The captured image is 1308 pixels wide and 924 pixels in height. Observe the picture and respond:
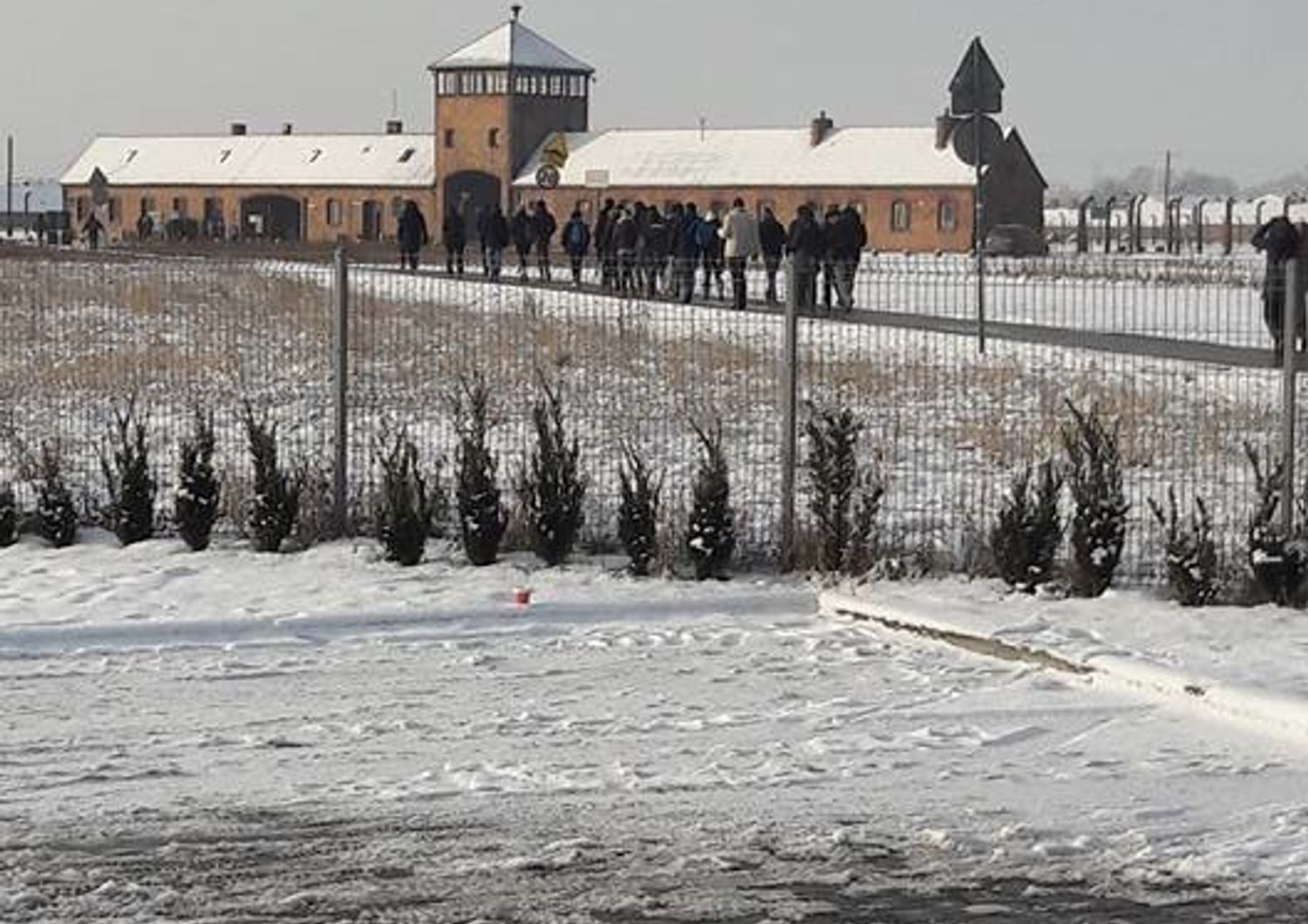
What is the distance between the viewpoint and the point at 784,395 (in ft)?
51.1

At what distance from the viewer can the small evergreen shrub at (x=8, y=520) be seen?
16266 mm

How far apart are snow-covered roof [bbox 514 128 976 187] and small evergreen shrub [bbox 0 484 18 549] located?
79.6 m

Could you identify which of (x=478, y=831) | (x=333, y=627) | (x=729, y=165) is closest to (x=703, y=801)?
(x=478, y=831)

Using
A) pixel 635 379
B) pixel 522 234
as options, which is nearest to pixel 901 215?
pixel 522 234

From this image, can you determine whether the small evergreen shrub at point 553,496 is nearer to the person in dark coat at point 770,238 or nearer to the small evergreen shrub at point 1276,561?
the small evergreen shrub at point 1276,561

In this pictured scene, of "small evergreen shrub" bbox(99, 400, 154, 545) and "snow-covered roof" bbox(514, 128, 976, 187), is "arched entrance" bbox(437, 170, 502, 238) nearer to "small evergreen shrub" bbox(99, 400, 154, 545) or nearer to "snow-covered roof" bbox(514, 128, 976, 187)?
"snow-covered roof" bbox(514, 128, 976, 187)

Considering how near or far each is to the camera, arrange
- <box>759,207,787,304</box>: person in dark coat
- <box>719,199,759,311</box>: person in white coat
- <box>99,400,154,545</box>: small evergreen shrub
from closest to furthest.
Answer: <box>99,400,154,545</box>: small evergreen shrub
<box>719,199,759,311</box>: person in white coat
<box>759,207,787,304</box>: person in dark coat

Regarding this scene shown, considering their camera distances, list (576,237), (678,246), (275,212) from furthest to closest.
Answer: (275,212)
(576,237)
(678,246)

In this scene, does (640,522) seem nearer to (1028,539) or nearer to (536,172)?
(1028,539)

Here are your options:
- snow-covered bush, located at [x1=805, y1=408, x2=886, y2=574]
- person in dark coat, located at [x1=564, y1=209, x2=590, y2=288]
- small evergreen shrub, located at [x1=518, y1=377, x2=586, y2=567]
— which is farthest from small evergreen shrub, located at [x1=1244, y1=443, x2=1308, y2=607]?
person in dark coat, located at [x1=564, y1=209, x2=590, y2=288]

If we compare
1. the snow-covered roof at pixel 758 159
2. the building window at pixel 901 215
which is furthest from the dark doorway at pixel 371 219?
the building window at pixel 901 215

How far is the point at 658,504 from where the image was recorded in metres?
15.3

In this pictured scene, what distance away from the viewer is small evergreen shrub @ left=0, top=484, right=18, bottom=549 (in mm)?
16266

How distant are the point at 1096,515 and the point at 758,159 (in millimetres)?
86924
